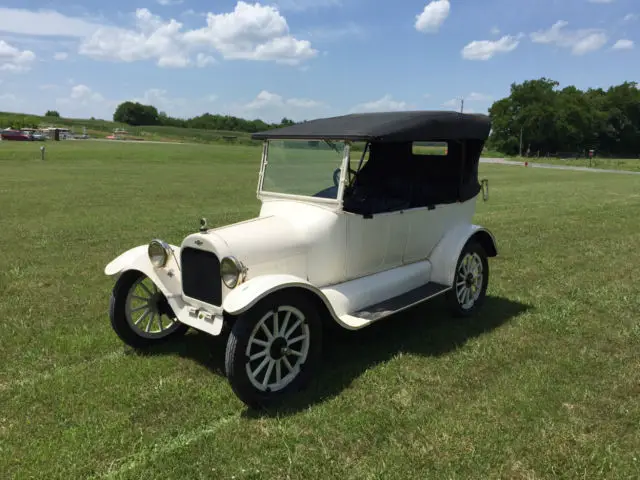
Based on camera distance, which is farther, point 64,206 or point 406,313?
point 64,206

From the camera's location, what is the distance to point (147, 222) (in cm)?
1173

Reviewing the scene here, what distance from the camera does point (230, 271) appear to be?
4.00 m

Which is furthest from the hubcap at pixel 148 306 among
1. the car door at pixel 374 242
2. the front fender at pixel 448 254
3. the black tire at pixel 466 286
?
the black tire at pixel 466 286

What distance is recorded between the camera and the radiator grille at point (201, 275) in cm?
413

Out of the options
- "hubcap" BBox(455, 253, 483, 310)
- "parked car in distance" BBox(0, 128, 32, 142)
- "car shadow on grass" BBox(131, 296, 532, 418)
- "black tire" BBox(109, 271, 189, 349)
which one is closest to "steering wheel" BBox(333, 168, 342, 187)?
"car shadow on grass" BBox(131, 296, 532, 418)

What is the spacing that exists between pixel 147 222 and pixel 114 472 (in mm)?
9215

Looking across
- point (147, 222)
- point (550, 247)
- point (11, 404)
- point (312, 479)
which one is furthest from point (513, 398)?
point (147, 222)

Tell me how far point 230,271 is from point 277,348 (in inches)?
28.1

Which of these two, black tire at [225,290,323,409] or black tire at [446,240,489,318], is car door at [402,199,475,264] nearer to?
black tire at [446,240,489,318]

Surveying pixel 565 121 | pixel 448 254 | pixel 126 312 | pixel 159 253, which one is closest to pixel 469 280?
pixel 448 254

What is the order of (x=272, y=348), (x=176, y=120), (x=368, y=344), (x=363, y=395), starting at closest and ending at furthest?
(x=272, y=348)
(x=363, y=395)
(x=368, y=344)
(x=176, y=120)

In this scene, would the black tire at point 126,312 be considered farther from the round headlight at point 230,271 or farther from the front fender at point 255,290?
the front fender at point 255,290

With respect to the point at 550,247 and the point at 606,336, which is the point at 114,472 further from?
the point at 550,247

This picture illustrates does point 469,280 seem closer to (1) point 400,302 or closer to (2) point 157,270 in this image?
(1) point 400,302
